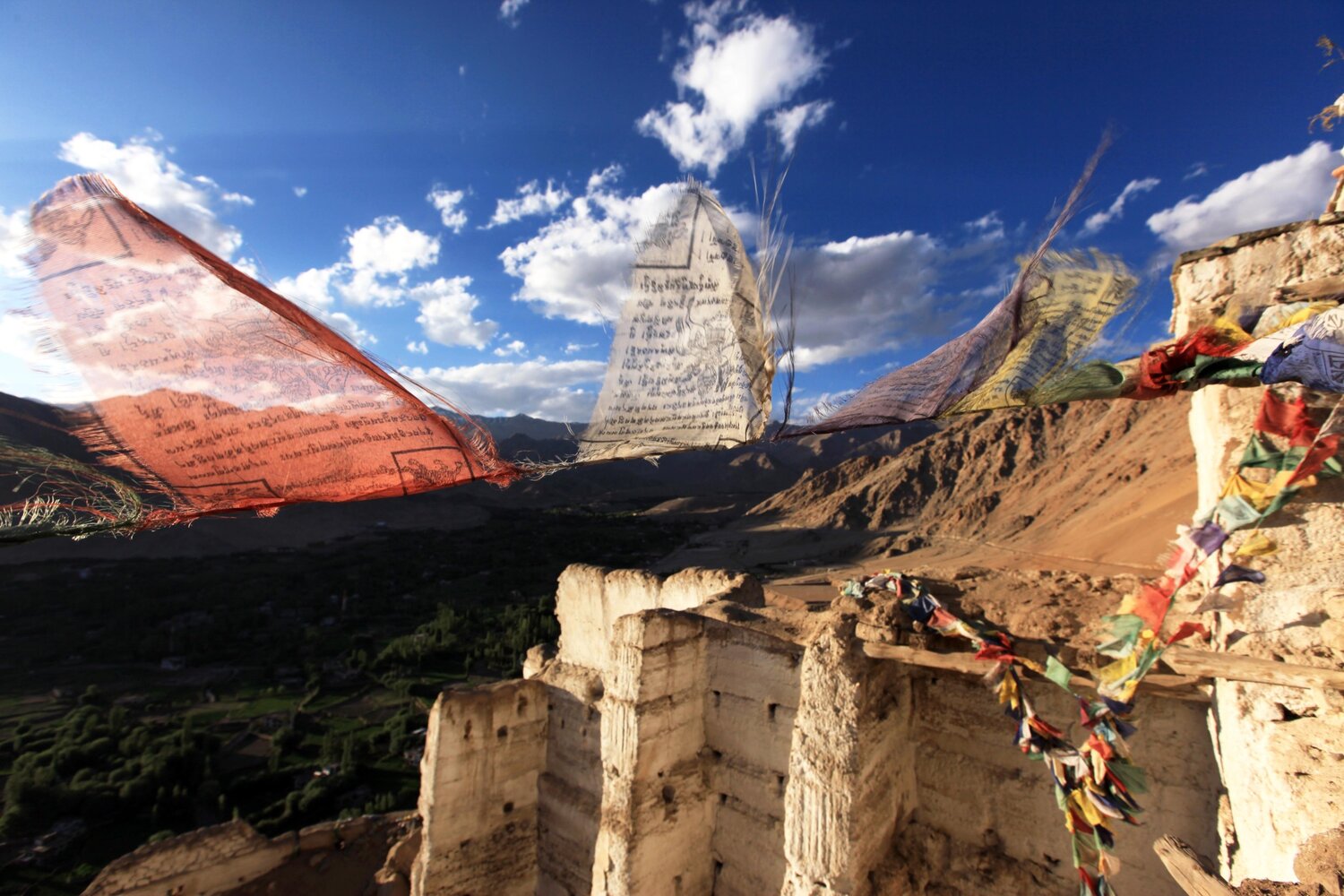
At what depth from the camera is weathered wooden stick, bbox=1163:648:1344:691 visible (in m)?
3.13

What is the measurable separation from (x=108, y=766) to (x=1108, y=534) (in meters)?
30.9

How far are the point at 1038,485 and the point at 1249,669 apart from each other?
35070 millimetres

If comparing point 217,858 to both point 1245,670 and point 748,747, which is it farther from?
point 1245,670

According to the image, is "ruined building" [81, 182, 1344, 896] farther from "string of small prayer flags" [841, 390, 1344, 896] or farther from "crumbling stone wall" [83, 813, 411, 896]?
"crumbling stone wall" [83, 813, 411, 896]

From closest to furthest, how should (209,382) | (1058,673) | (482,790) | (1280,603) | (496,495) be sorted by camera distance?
(209,382) < (1280,603) < (1058,673) < (482,790) < (496,495)

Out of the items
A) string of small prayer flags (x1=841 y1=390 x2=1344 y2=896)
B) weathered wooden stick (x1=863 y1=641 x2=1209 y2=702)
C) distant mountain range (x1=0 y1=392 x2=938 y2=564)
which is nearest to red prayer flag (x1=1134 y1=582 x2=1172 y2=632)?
string of small prayer flags (x1=841 y1=390 x2=1344 y2=896)

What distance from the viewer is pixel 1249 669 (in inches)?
132

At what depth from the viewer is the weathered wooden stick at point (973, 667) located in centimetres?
395

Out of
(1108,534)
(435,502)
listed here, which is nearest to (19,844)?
(1108,534)

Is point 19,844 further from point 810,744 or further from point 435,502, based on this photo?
point 435,502

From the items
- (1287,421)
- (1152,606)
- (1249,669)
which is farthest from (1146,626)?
(1287,421)

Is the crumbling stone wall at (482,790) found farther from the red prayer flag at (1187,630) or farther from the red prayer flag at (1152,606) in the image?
the red prayer flag at (1187,630)

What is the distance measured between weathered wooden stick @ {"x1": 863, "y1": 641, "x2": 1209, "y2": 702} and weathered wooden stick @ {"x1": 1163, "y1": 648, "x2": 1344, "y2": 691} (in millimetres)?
232

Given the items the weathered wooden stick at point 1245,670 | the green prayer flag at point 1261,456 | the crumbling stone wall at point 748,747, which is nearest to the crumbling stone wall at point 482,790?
the crumbling stone wall at point 748,747
